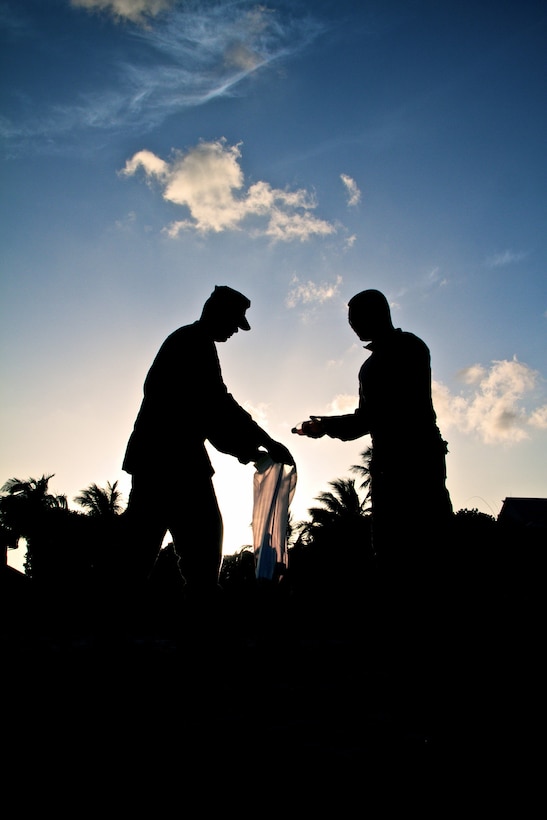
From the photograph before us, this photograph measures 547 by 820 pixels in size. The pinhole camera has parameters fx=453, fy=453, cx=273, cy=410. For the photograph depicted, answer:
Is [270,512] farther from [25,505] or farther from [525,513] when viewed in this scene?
[25,505]

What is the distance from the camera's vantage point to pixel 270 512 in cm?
345

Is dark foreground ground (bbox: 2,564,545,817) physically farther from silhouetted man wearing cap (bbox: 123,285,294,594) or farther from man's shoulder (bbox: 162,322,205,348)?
man's shoulder (bbox: 162,322,205,348)

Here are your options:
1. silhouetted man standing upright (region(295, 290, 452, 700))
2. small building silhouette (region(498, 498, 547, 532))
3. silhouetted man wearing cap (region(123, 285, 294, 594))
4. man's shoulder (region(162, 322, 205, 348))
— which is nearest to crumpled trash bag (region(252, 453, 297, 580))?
silhouetted man wearing cap (region(123, 285, 294, 594))

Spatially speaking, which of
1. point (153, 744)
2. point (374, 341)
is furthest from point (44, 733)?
point (374, 341)

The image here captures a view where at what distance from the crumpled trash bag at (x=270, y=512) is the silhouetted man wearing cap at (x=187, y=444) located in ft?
0.75

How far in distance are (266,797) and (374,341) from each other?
2.22 m

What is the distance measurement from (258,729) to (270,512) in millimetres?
1640

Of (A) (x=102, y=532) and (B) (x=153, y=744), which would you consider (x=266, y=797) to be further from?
(A) (x=102, y=532)

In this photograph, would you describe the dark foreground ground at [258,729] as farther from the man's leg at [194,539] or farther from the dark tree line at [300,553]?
the dark tree line at [300,553]

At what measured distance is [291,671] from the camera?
11.3 feet

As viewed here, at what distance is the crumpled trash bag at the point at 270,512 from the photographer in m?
3.22

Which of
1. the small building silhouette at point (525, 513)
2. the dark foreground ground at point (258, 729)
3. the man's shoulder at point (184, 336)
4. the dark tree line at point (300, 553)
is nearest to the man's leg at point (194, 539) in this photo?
the dark foreground ground at point (258, 729)

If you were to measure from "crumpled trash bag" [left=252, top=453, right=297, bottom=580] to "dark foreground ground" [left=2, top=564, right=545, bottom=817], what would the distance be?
52 cm

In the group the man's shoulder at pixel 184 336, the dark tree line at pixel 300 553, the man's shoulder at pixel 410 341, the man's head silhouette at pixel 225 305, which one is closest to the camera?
Answer: the man's shoulder at pixel 410 341
